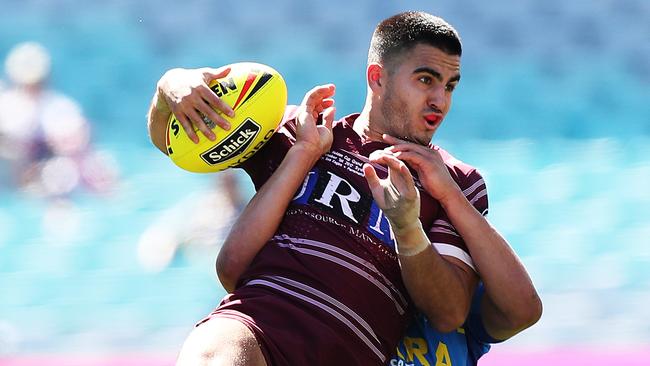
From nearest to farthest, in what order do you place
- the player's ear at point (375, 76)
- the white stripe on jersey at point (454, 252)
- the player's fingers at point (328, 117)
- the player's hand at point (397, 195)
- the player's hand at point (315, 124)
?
the player's hand at point (397, 195) < the white stripe on jersey at point (454, 252) < the player's hand at point (315, 124) < the player's fingers at point (328, 117) < the player's ear at point (375, 76)

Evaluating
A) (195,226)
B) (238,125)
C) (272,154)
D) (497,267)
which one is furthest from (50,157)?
(497,267)

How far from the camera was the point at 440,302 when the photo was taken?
2777 mm

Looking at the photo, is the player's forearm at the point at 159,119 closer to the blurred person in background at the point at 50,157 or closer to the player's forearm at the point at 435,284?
the player's forearm at the point at 435,284

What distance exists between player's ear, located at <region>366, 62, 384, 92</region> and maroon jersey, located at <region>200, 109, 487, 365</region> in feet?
0.97

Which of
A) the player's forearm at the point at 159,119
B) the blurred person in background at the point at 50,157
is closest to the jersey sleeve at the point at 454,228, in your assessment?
the player's forearm at the point at 159,119

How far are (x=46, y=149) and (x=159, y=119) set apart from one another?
10.8 ft

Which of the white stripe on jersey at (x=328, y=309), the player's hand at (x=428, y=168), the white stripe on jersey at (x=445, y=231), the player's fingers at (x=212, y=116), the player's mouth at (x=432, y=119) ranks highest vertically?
the player's mouth at (x=432, y=119)

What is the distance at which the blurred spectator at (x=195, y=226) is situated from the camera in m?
5.83

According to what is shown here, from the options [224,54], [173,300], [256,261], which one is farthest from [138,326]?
[256,261]

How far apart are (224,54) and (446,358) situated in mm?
3886

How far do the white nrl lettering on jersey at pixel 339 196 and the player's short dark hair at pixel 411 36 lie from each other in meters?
0.43

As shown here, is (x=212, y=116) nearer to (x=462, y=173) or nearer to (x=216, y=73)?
(x=216, y=73)

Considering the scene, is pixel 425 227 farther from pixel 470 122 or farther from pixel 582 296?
pixel 470 122

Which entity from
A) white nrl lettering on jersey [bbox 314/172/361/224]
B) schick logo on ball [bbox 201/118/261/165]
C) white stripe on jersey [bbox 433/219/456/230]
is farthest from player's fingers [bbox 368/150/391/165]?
schick logo on ball [bbox 201/118/261/165]
